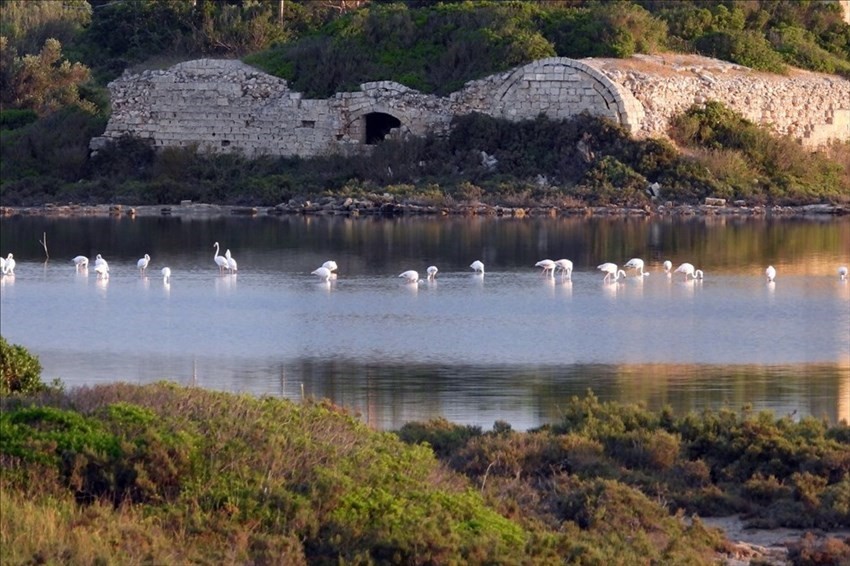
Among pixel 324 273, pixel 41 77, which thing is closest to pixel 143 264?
pixel 324 273

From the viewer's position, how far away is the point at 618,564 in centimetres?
941

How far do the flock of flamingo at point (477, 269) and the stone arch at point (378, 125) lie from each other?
14716 millimetres

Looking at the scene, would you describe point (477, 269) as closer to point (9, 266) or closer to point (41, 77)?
point (9, 266)

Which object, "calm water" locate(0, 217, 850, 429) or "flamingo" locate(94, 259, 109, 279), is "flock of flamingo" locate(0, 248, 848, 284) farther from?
"calm water" locate(0, 217, 850, 429)

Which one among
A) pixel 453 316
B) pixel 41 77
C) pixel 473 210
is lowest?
pixel 453 316

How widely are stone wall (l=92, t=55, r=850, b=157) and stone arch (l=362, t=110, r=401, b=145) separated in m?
0.03

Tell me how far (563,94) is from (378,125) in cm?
565

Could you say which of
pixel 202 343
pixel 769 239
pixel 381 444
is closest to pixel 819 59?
pixel 769 239

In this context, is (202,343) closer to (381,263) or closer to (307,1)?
(381,263)

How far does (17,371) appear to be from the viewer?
41.4 feet

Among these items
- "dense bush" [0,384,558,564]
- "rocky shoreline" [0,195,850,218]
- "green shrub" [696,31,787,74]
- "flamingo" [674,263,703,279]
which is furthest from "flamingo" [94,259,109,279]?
"green shrub" [696,31,787,74]

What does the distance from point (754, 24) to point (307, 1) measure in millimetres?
12737

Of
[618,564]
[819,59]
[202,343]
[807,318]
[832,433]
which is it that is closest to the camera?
[618,564]

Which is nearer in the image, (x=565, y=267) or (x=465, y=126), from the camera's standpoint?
(x=565, y=267)
